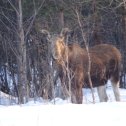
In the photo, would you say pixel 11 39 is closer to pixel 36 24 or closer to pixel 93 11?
pixel 36 24

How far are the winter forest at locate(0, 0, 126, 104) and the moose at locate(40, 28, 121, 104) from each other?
1.17 metres

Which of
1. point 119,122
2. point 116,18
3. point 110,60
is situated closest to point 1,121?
point 119,122

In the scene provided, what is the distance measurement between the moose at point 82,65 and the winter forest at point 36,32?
46.1 inches

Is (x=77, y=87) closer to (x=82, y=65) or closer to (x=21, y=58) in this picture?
(x=82, y=65)

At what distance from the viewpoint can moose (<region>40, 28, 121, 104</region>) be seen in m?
12.7

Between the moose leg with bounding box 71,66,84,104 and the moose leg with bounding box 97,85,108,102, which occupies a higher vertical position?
the moose leg with bounding box 71,66,84,104

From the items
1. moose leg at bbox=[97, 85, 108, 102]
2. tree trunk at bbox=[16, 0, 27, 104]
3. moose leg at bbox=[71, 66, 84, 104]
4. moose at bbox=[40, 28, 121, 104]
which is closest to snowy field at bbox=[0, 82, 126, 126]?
moose at bbox=[40, 28, 121, 104]

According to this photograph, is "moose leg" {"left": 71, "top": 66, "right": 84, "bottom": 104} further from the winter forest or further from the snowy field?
the snowy field

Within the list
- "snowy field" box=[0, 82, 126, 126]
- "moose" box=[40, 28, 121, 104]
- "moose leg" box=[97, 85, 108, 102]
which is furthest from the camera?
"moose leg" box=[97, 85, 108, 102]

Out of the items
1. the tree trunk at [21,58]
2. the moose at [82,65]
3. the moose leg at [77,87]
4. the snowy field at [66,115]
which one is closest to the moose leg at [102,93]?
the moose at [82,65]

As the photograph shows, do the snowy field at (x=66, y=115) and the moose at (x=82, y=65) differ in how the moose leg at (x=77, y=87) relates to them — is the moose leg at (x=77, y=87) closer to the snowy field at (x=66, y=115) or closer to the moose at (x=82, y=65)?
the moose at (x=82, y=65)

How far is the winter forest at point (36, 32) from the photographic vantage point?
14732 mm

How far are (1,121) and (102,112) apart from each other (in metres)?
1.55

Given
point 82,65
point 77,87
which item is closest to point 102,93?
point 82,65
